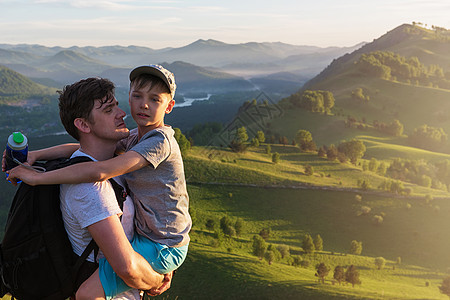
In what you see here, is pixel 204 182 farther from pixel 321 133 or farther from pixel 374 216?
pixel 321 133

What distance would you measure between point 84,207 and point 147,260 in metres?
1.10

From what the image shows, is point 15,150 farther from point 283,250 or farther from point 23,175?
point 283,250

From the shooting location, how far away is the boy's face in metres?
4.64

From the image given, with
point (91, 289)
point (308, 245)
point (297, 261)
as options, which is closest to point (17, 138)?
point (91, 289)

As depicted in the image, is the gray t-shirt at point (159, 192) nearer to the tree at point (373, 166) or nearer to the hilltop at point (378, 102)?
the tree at point (373, 166)

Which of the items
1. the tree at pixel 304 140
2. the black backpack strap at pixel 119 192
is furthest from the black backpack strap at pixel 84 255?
the tree at pixel 304 140

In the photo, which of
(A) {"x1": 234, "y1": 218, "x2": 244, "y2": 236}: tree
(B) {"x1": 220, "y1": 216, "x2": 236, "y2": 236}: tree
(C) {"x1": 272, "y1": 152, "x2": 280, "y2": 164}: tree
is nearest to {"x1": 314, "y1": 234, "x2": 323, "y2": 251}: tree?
(A) {"x1": 234, "y1": 218, "x2": 244, "y2": 236}: tree

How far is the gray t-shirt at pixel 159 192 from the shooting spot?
172 inches

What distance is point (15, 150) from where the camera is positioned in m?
4.24

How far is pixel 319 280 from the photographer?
54.2 metres

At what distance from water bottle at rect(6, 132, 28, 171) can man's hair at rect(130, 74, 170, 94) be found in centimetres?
154

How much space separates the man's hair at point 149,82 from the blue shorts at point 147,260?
1.94 metres

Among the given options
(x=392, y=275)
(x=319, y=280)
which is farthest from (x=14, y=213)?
(x=392, y=275)

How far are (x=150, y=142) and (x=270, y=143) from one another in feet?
351
